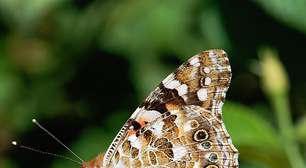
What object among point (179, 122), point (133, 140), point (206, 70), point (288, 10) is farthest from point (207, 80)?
point (288, 10)

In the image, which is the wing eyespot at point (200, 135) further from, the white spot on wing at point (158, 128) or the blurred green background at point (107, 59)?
the blurred green background at point (107, 59)

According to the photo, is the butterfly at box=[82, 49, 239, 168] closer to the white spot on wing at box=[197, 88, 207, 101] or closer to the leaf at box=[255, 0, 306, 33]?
the white spot on wing at box=[197, 88, 207, 101]

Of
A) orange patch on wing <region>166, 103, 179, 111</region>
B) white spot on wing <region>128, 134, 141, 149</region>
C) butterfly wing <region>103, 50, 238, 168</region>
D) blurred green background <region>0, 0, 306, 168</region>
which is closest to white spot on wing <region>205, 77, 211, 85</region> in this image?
butterfly wing <region>103, 50, 238, 168</region>

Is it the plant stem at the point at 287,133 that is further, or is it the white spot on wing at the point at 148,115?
the plant stem at the point at 287,133

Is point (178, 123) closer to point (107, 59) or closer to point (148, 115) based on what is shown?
point (148, 115)

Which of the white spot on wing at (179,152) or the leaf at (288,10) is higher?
the leaf at (288,10)

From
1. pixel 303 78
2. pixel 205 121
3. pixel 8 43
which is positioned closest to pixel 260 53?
pixel 303 78

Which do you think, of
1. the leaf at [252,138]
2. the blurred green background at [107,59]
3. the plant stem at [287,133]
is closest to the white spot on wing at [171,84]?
the leaf at [252,138]

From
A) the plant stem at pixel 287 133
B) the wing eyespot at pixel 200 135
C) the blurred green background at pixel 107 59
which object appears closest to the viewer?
the wing eyespot at pixel 200 135

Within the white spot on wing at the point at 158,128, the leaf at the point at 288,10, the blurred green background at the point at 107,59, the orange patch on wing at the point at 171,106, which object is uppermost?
the blurred green background at the point at 107,59
